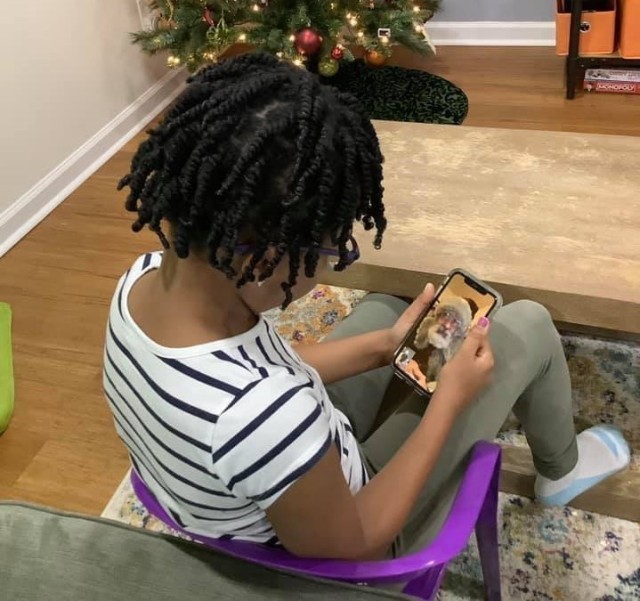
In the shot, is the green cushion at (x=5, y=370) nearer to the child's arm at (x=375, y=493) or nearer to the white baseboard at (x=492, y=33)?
the child's arm at (x=375, y=493)

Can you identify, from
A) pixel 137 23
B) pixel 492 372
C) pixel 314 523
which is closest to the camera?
pixel 314 523

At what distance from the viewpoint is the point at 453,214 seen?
1407 mm

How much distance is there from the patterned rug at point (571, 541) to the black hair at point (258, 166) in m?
0.85

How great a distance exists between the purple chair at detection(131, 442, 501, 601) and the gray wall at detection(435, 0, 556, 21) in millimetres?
2473

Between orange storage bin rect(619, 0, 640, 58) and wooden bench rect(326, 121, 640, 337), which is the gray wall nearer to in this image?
orange storage bin rect(619, 0, 640, 58)

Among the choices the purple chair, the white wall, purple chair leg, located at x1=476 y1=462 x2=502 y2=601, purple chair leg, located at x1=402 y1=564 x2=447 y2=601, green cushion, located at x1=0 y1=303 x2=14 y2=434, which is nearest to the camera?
the purple chair

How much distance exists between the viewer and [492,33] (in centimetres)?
A: 311

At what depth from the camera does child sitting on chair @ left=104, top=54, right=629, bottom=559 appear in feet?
2.29

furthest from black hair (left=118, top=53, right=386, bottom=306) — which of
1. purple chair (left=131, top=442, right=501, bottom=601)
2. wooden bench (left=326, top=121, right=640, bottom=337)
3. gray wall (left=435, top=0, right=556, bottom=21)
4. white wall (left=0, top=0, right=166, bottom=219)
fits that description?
gray wall (left=435, top=0, right=556, bottom=21)

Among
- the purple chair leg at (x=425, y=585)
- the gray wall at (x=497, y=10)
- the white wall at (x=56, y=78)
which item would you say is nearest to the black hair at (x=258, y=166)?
the purple chair leg at (x=425, y=585)

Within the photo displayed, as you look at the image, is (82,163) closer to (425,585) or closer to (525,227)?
(525,227)

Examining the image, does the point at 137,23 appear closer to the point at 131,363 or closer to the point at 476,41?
the point at 476,41

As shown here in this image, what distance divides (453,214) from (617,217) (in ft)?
0.94

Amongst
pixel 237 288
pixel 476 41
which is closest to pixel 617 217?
pixel 237 288
